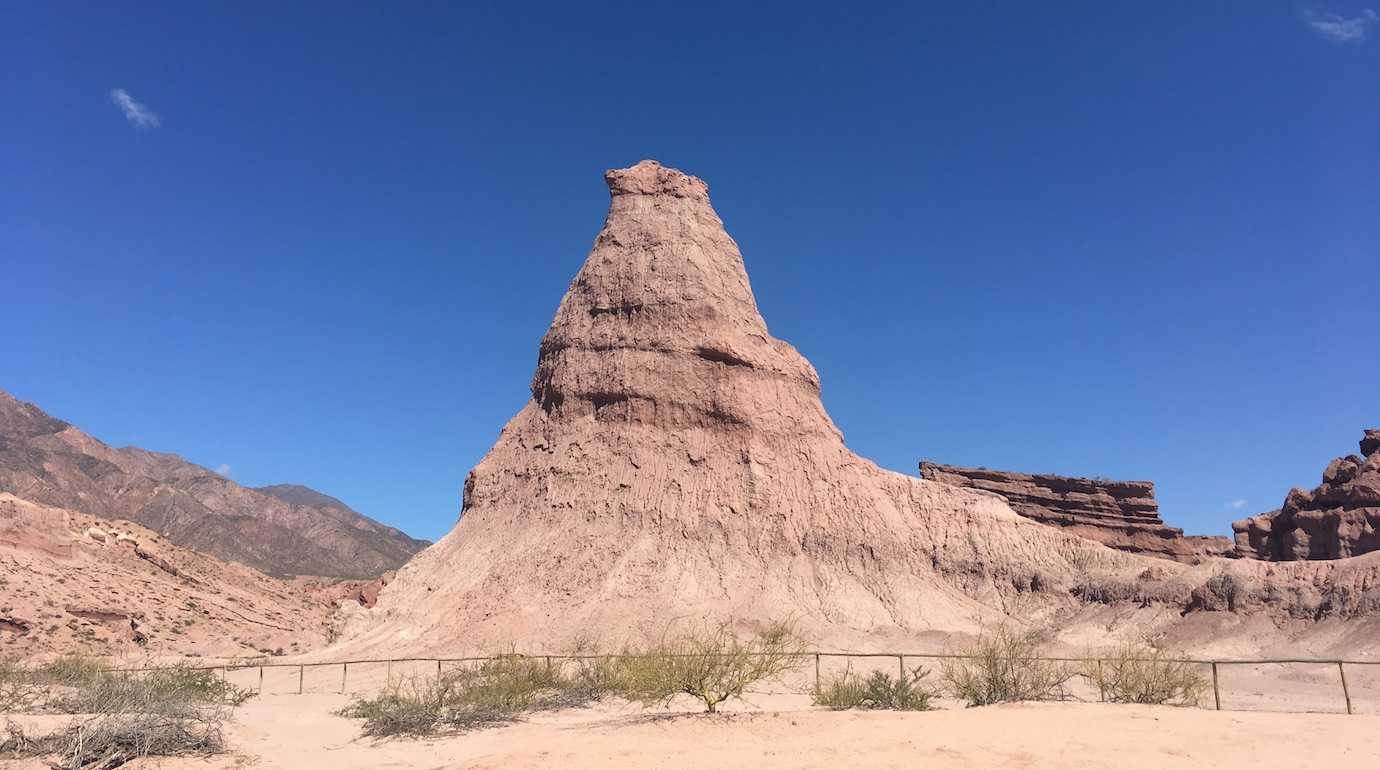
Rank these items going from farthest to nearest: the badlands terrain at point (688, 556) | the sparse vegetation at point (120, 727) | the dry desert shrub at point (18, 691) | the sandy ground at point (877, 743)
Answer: the badlands terrain at point (688, 556), the dry desert shrub at point (18, 691), the sparse vegetation at point (120, 727), the sandy ground at point (877, 743)

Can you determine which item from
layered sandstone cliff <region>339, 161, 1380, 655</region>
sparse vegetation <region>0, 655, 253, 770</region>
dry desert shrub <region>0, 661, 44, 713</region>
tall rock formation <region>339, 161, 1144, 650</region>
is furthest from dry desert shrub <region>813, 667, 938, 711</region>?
tall rock formation <region>339, 161, 1144, 650</region>

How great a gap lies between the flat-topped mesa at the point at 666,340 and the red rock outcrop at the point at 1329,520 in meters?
23.3

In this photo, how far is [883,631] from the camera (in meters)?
31.9

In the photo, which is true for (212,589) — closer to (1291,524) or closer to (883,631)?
(883,631)

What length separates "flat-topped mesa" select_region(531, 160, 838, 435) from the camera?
40.2 metres

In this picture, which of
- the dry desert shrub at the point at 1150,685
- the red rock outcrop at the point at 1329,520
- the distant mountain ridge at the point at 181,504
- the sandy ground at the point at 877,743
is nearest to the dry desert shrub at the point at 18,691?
the sandy ground at the point at 877,743

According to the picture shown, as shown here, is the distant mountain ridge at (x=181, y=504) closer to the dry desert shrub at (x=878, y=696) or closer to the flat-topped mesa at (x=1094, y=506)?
the flat-topped mesa at (x=1094, y=506)

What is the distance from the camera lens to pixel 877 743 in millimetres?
11570

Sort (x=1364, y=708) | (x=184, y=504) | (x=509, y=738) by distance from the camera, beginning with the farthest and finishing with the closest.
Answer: (x=184, y=504) → (x=1364, y=708) → (x=509, y=738)

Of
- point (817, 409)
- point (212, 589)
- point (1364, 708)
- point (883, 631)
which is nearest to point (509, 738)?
point (1364, 708)

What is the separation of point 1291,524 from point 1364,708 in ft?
99.5

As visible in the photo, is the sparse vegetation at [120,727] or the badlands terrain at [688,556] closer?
the sparse vegetation at [120,727]

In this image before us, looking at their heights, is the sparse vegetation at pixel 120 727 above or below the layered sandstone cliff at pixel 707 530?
below

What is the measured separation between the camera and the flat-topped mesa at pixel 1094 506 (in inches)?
2029
